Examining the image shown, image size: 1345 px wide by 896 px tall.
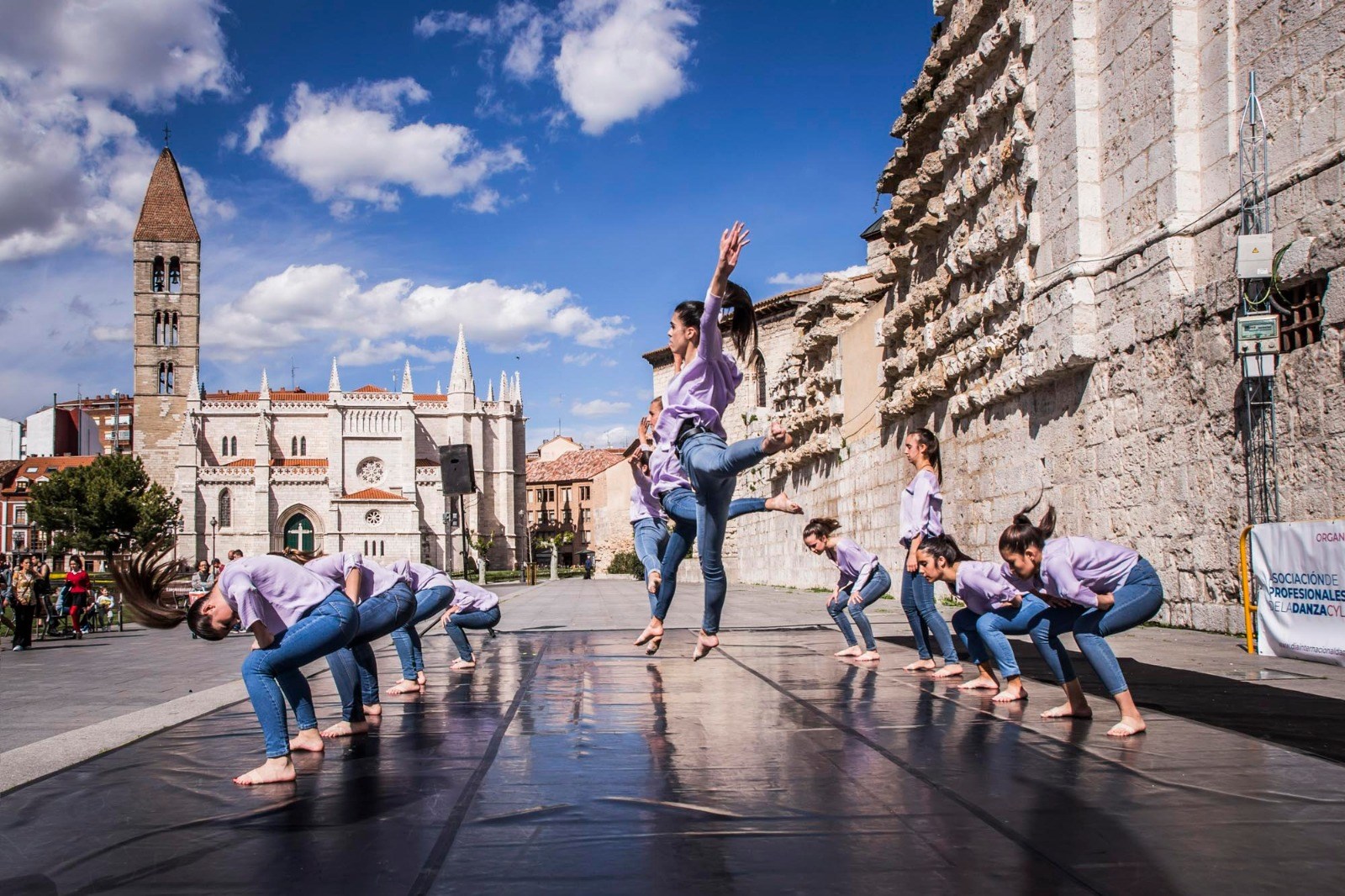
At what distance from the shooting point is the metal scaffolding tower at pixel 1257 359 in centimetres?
983

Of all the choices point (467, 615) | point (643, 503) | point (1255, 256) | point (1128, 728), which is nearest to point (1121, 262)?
point (1255, 256)

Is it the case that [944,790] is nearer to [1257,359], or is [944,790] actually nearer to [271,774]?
[271,774]

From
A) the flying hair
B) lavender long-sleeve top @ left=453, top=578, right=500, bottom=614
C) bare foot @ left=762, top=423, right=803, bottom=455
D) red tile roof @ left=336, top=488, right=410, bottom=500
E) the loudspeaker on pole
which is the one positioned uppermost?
red tile roof @ left=336, top=488, right=410, bottom=500

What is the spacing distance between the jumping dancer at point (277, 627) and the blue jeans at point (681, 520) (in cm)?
238

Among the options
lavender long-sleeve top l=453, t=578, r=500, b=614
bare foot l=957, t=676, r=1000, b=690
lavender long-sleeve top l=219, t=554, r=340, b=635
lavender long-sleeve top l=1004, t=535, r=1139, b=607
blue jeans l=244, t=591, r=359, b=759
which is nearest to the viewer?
blue jeans l=244, t=591, r=359, b=759

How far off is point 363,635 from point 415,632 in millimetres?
2070

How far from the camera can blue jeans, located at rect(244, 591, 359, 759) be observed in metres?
4.70

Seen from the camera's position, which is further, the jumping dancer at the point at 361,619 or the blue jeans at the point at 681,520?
the blue jeans at the point at 681,520

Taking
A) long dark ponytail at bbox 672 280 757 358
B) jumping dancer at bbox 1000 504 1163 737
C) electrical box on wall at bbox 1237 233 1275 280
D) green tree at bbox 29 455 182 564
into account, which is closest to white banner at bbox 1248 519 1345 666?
electrical box on wall at bbox 1237 233 1275 280

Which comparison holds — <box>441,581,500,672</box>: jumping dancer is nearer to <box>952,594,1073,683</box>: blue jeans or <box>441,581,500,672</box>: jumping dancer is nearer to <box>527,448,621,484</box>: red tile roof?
<box>952,594,1073,683</box>: blue jeans

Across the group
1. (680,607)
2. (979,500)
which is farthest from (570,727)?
(680,607)

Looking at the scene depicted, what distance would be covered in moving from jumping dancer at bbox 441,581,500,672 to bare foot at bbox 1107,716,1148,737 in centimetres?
549

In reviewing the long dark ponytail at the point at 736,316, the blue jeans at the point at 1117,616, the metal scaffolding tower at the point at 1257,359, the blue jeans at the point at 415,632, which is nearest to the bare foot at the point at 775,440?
the long dark ponytail at the point at 736,316

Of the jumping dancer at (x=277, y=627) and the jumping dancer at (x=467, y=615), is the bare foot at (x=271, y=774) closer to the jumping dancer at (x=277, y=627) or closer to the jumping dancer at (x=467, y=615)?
the jumping dancer at (x=277, y=627)
